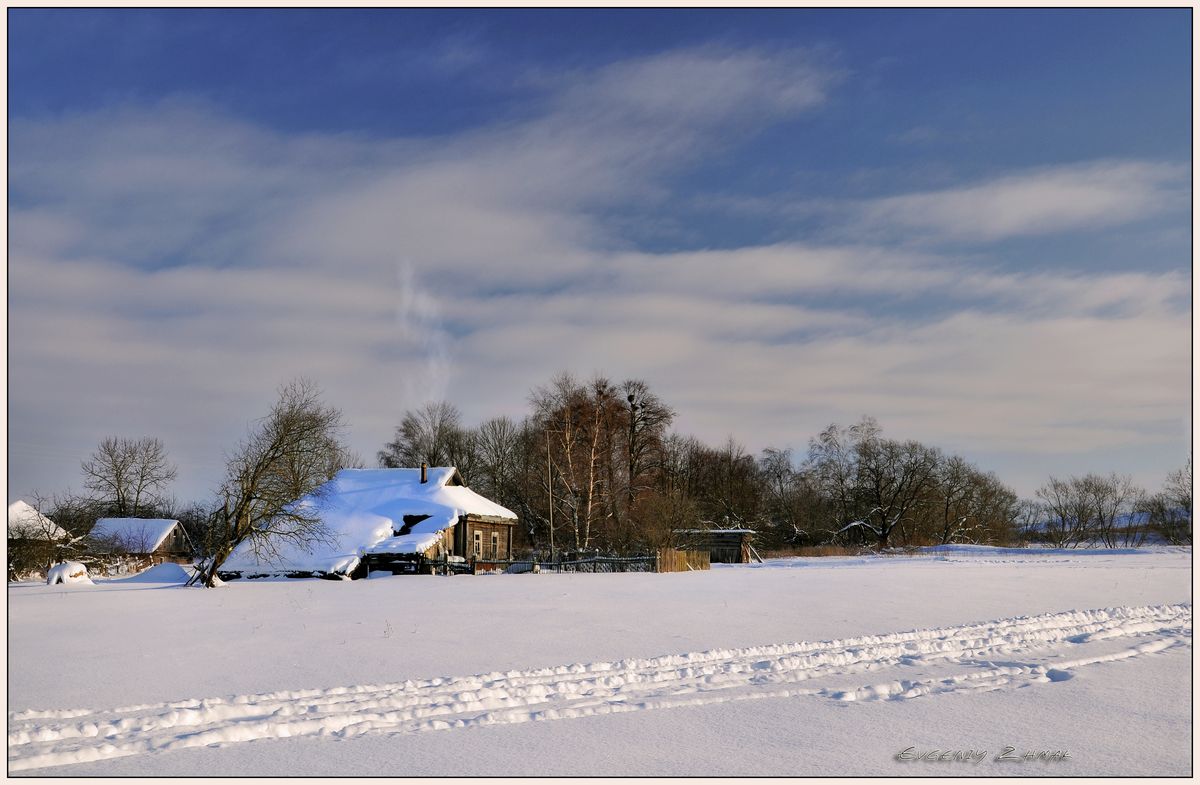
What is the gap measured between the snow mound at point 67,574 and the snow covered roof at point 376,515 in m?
5.03

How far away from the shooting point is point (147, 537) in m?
55.2

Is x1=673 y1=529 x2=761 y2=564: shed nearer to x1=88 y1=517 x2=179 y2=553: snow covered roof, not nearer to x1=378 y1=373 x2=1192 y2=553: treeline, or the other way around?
x1=378 y1=373 x2=1192 y2=553: treeline

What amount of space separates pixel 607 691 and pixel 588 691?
6.5 inches

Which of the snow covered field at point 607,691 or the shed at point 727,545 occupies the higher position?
the shed at point 727,545

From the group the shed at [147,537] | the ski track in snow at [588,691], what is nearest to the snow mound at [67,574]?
the shed at [147,537]

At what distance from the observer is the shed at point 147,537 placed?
2080 inches

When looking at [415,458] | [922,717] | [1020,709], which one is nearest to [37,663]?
[922,717]

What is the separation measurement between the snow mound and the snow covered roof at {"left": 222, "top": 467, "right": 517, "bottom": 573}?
198 inches

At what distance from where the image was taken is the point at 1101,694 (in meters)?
7.69

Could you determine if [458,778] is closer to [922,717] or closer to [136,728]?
[136,728]

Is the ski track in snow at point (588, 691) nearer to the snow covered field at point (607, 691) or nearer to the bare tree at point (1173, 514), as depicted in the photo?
the snow covered field at point (607, 691)

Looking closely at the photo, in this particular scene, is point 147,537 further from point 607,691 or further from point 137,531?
point 607,691

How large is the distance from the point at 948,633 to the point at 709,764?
7.54 metres

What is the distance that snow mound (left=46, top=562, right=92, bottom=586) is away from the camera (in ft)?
93.2
